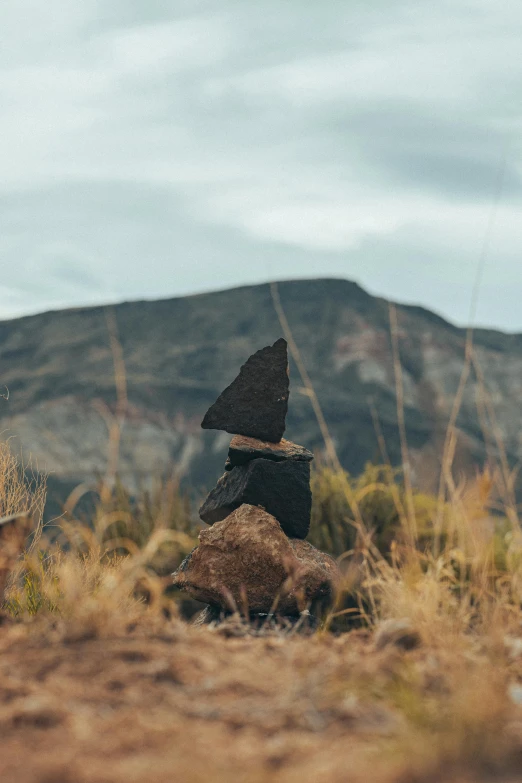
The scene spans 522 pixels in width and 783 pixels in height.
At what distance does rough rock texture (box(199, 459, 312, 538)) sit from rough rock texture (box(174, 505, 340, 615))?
9 cm

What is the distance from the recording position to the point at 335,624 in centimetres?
668

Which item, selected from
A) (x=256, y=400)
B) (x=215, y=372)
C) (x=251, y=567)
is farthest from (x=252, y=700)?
(x=215, y=372)

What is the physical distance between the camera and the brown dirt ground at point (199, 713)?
1907 mm

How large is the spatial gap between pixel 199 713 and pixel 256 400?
10.3 ft

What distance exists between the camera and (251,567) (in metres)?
5.03

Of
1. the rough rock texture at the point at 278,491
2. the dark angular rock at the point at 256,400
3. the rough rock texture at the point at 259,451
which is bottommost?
the rough rock texture at the point at 278,491

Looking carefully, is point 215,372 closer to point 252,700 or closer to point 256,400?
point 256,400

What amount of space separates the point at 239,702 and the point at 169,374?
29.0 meters

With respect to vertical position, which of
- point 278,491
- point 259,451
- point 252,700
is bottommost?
point 252,700

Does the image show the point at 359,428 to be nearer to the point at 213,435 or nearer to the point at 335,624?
the point at 213,435

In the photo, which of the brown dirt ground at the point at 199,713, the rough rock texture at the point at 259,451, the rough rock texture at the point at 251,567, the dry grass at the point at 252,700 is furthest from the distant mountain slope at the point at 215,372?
the brown dirt ground at the point at 199,713

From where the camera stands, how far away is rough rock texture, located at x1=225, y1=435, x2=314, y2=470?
17.4 feet

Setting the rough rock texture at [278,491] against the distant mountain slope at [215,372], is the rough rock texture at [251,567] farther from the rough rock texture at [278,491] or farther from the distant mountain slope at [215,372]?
the distant mountain slope at [215,372]

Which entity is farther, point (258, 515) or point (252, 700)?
point (258, 515)
